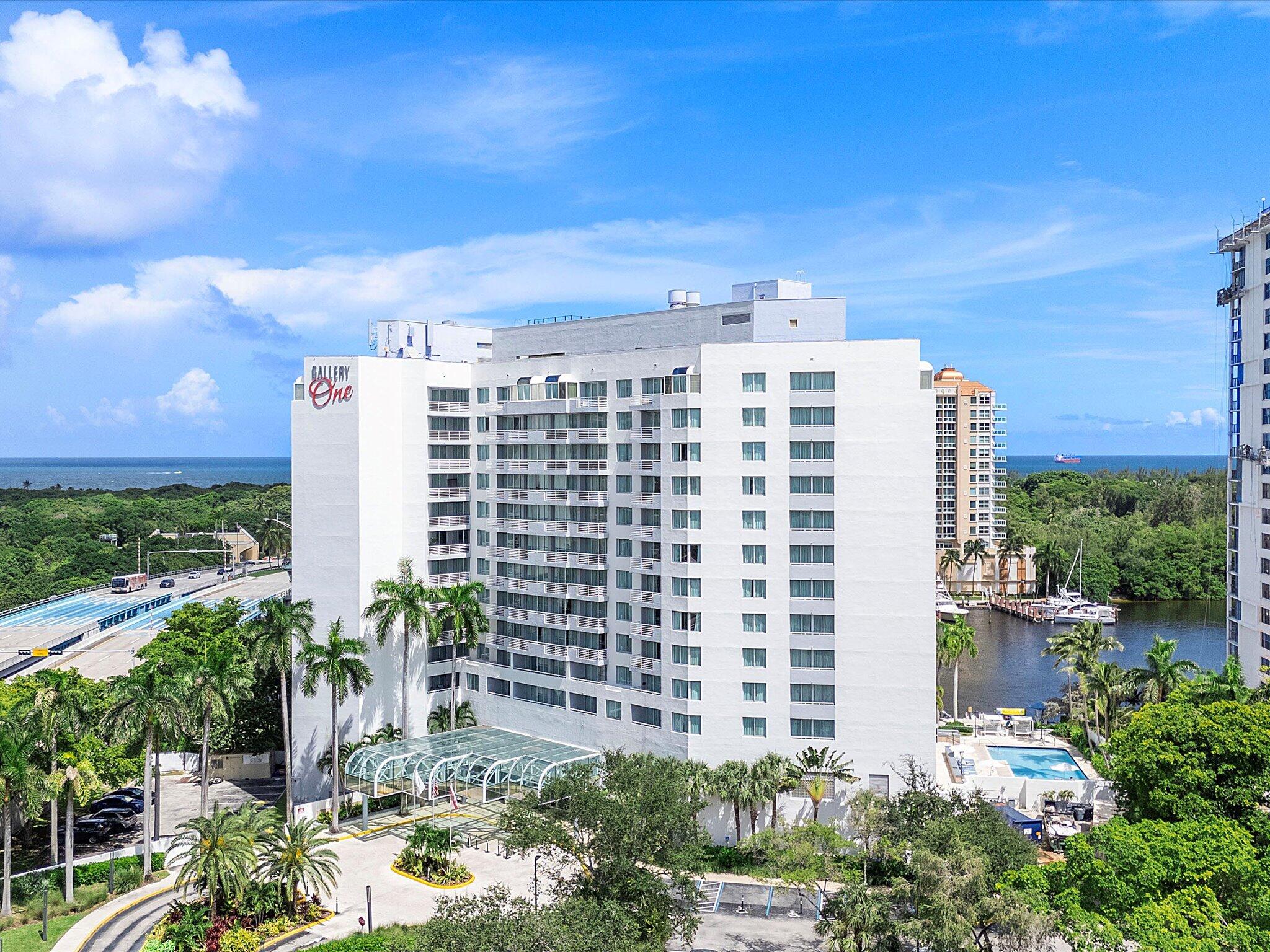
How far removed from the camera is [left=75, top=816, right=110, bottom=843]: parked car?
64000 millimetres

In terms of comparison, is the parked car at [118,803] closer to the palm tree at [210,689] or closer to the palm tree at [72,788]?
the palm tree at [210,689]

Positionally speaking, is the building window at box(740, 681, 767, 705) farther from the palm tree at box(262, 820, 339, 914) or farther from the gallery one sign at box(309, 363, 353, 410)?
the gallery one sign at box(309, 363, 353, 410)

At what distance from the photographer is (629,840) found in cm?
4216

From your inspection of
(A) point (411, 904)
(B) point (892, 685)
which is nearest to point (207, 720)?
(A) point (411, 904)

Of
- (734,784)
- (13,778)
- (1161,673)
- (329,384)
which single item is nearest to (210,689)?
(13,778)

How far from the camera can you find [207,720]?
2384 inches

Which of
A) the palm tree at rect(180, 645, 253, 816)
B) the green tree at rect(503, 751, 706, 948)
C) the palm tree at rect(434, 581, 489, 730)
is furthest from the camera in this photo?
the palm tree at rect(434, 581, 489, 730)

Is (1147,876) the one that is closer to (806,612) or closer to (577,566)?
(806,612)

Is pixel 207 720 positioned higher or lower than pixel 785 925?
higher

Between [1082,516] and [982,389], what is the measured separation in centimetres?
3950

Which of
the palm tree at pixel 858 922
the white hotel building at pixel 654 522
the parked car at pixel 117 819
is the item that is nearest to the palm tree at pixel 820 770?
the white hotel building at pixel 654 522

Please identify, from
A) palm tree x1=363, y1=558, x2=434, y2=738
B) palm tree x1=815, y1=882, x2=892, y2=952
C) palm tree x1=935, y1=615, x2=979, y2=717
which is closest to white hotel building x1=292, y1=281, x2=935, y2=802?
palm tree x1=363, y1=558, x2=434, y2=738

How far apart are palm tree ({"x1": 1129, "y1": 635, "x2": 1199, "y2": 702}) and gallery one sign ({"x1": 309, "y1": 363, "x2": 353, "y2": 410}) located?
59.7 meters

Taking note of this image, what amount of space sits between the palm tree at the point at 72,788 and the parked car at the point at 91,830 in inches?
347
